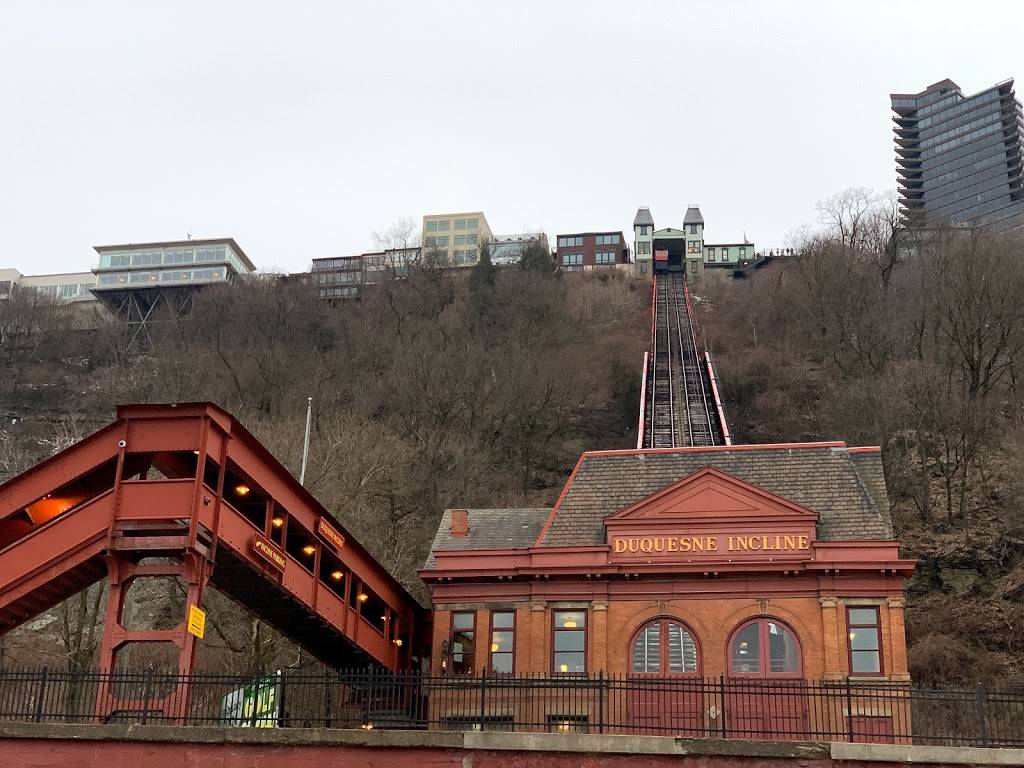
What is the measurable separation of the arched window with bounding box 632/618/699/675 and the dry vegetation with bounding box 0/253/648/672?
1141 centimetres

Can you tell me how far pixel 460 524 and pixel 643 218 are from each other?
408 feet

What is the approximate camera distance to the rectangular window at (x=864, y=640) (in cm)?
3055

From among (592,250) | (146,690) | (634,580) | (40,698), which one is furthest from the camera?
(592,250)

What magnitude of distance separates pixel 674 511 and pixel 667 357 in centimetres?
4907

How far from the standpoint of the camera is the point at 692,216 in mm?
157000

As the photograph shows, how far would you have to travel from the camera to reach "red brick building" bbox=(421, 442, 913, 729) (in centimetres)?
3100

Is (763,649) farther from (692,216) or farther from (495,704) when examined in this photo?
(692,216)

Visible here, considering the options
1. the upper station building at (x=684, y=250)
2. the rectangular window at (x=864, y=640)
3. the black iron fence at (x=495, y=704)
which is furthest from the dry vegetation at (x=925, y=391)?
the upper station building at (x=684, y=250)

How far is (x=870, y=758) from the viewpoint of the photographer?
17641mm

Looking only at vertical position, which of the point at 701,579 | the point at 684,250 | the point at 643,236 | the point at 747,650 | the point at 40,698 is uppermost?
the point at 643,236

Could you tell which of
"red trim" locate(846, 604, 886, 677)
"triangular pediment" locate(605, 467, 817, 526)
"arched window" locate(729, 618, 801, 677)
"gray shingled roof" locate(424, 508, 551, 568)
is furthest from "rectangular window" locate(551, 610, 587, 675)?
"red trim" locate(846, 604, 886, 677)

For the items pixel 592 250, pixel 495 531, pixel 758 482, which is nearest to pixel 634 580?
pixel 758 482

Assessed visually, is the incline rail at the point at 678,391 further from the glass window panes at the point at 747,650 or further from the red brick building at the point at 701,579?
the glass window panes at the point at 747,650

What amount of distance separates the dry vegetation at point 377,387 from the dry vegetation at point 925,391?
399 inches
